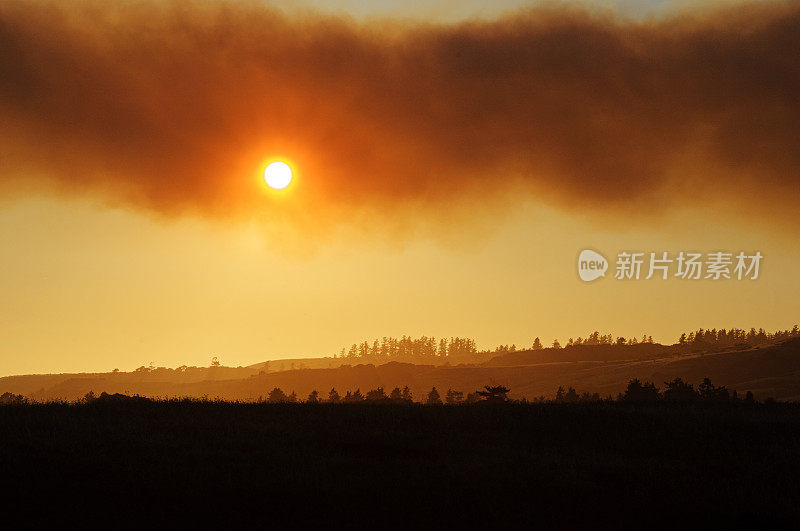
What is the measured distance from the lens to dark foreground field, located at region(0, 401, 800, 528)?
15211 mm

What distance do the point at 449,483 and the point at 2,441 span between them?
38.6 ft

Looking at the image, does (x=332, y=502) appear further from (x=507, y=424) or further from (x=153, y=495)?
(x=507, y=424)

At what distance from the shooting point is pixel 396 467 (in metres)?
18.2

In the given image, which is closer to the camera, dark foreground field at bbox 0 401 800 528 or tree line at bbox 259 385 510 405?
dark foreground field at bbox 0 401 800 528

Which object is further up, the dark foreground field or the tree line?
the tree line

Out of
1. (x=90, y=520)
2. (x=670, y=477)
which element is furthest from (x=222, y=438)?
(x=670, y=477)

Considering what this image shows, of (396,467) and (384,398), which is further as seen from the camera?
(384,398)

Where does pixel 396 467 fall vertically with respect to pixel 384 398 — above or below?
below

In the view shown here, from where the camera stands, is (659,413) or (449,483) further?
(659,413)

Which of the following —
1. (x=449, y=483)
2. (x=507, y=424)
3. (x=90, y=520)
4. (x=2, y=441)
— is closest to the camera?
(x=90, y=520)

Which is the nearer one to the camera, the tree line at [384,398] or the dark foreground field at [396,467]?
the dark foreground field at [396,467]

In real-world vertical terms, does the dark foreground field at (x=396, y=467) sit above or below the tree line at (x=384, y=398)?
below

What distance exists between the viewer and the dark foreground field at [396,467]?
1521 cm

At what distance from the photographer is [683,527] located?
587 inches
